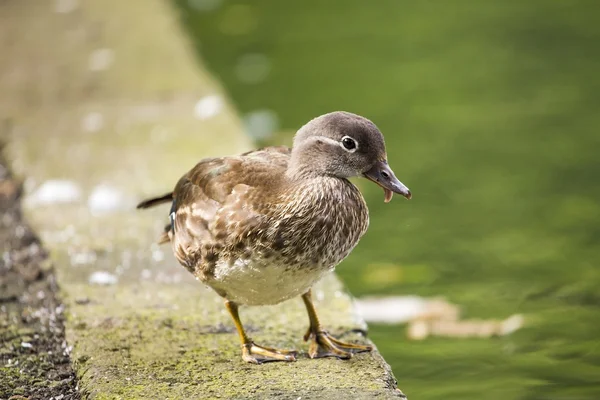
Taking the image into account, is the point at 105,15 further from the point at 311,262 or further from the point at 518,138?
the point at 311,262

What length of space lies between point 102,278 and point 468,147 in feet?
8.12

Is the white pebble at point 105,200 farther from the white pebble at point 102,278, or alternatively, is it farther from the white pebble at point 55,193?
the white pebble at point 102,278

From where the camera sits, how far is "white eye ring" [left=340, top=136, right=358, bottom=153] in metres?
3.16

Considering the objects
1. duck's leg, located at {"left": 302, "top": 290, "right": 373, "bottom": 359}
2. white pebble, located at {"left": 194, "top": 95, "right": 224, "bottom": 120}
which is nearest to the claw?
duck's leg, located at {"left": 302, "top": 290, "right": 373, "bottom": 359}

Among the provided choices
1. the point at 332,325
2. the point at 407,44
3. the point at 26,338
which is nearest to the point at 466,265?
the point at 332,325

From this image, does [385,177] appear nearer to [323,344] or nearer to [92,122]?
[323,344]

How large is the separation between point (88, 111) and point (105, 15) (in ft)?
5.43

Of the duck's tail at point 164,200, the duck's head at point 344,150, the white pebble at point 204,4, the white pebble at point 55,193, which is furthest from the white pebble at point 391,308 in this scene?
the white pebble at point 204,4

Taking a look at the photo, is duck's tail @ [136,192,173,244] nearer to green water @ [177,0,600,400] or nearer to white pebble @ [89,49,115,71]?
green water @ [177,0,600,400]

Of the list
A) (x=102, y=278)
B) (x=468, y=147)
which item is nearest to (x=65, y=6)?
(x=468, y=147)

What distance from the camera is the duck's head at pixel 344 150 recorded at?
316 centimetres

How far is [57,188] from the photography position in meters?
4.79

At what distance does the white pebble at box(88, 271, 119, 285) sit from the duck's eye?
1.28m

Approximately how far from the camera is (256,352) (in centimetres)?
335
